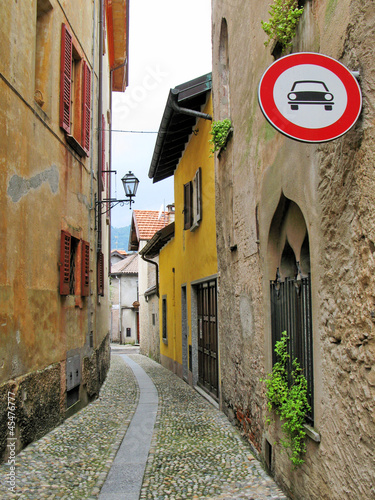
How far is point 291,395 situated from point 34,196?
3.97 meters

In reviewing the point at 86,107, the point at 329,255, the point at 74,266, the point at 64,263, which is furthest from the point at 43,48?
the point at 329,255

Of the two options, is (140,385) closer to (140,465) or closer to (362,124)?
(140,465)

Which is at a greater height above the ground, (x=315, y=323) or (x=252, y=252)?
(x=252, y=252)

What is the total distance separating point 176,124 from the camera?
33.8 ft

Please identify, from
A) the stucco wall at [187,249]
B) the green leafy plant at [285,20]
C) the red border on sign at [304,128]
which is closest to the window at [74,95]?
the stucco wall at [187,249]

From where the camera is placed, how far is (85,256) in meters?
9.09

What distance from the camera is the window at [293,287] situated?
4066 mm

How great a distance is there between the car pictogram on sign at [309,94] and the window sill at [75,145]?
5.61 metres

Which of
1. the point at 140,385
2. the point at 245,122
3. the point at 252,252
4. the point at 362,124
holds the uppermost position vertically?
the point at 245,122

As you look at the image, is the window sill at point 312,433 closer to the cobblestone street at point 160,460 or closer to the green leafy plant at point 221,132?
the cobblestone street at point 160,460

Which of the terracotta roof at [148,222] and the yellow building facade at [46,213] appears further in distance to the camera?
the terracotta roof at [148,222]

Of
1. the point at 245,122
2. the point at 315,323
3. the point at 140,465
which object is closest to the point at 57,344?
the point at 140,465

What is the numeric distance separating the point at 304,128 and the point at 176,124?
25.4 ft

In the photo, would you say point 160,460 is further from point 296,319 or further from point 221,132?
point 221,132
